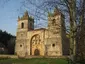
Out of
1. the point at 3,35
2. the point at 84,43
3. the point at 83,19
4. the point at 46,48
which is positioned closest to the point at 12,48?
the point at 3,35

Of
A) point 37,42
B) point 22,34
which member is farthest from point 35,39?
point 22,34

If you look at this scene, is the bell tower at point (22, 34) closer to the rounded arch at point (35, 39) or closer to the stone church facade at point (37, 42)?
the stone church facade at point (37, 42)

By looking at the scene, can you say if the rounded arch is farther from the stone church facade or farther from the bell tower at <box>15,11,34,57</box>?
the bell tower at <box>15,11,34,57</box>

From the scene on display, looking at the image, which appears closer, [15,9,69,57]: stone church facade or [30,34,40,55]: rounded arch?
[15,9,69,57]: stone church facade

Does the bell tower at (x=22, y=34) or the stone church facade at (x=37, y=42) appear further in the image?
the bell tower at (x=22, y=34)

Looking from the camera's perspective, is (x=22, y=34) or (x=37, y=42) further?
(x=22, y=34)

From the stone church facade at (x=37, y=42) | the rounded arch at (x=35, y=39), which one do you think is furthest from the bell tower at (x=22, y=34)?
the rounded arch at (x=35, y=39)

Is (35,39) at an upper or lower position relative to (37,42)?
upper

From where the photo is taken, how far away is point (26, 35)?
2346 inches

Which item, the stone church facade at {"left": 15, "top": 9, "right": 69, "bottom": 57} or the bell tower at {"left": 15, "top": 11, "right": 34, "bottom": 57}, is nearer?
the stone church facade at {"left": 15, "top": 9, "right": 69, "bottom": 57}

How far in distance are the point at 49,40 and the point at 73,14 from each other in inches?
1763

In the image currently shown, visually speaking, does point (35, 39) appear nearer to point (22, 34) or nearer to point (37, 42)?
point (37, 42)

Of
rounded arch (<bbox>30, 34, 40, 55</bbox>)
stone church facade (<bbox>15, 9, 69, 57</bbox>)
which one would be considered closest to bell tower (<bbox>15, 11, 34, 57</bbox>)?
stone church facade (<bbox>15, 9, 69, 57</bbox>)

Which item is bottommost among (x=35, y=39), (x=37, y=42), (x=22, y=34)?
(x=37, y=42)
